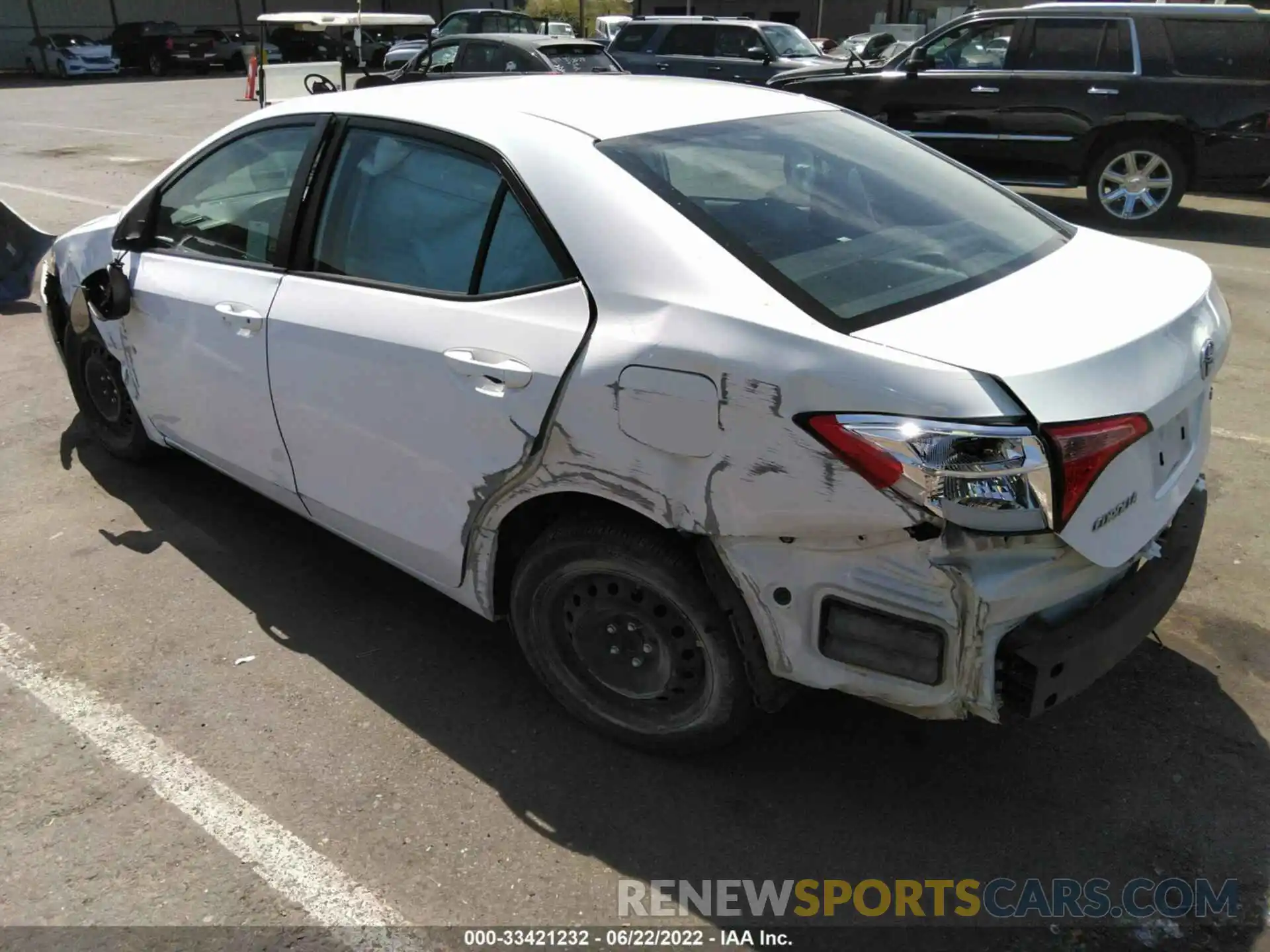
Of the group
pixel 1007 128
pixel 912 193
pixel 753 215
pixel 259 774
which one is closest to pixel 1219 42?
pixel 1007 128

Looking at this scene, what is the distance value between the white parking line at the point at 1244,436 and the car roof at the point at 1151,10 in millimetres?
6317

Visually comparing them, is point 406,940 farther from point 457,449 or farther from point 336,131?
point 336,131

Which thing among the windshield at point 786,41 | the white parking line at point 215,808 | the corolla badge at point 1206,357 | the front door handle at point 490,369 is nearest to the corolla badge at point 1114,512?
the corolla badge at point 1206,357

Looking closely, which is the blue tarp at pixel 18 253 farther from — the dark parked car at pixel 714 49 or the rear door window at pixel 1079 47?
the dark parked car at pixel 714 49

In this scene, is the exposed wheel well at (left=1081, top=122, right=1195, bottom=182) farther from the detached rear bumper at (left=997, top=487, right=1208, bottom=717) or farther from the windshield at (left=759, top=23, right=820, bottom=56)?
the detached rear bumper at (left=997, top=487, right=1208, bottom=717)

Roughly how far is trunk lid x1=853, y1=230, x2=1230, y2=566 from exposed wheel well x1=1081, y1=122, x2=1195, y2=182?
26.5 feet

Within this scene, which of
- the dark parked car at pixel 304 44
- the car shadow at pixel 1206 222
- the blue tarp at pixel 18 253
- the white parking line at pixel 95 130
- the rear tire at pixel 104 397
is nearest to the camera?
the rear tire at pixel 104 397

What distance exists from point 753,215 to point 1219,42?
361 inches

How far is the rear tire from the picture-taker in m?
4.35

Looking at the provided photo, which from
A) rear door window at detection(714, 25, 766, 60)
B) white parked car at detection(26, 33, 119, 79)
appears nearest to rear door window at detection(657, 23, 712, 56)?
rear door window at detection(714, 25, 766, 60)

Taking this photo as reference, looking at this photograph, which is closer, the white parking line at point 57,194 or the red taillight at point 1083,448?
the red taillight at point 1083,448

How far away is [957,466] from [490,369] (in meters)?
1.20

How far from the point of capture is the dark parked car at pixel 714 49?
48.3 feet

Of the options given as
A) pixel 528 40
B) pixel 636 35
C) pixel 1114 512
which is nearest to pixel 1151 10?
Result: pixel 636 35
